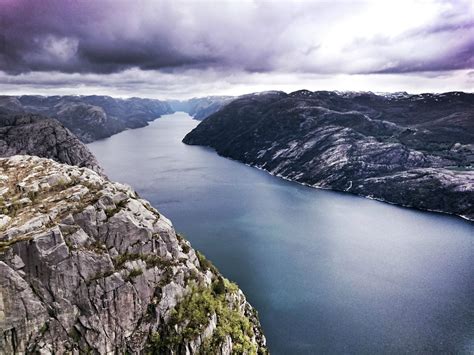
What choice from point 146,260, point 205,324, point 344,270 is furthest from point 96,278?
point 344,270

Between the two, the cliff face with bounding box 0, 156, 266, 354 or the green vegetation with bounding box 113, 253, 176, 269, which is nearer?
the cliff face with bounding box 0, 156, 266, 354

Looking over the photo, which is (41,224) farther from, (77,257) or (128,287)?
(128,287)

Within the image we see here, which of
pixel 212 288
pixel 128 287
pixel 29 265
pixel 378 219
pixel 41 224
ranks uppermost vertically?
pixel 41 224

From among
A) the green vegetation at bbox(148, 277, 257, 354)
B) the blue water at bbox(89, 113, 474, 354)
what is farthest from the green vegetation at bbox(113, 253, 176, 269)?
the blue water at bbox(89, 113, 474, 354)

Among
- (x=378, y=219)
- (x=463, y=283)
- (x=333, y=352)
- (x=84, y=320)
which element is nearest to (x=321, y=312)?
(x=333, y=352)

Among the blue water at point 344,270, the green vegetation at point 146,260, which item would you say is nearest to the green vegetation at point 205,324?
the green vegetation at point 146,260

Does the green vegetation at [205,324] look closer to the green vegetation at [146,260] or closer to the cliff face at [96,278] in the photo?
the cliff face at [96,278]

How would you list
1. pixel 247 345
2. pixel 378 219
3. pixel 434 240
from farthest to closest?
1. pixel 378 219
2. pixel 434 240
3. pixel 247 345

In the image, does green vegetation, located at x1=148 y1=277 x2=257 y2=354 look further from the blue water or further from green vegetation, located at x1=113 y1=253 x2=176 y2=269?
the blue water
